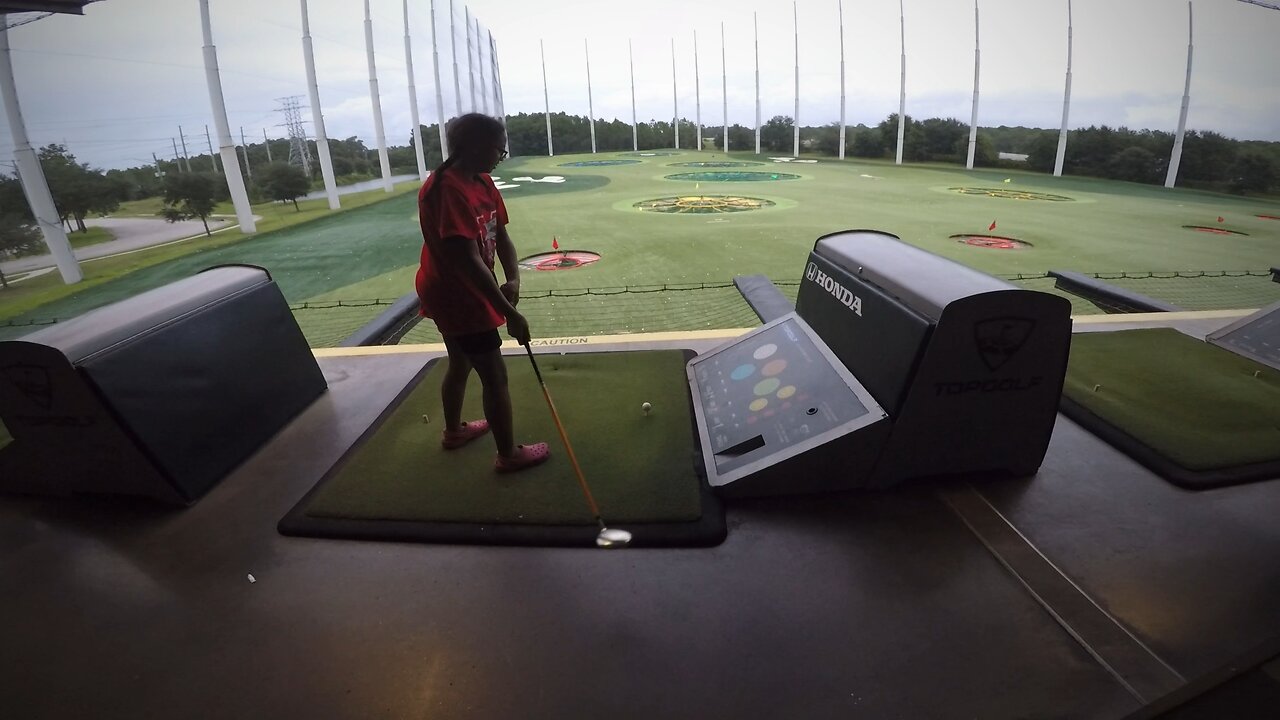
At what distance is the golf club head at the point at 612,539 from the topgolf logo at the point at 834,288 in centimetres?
154

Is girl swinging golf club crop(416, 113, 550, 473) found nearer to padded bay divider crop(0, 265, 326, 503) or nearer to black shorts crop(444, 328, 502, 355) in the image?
black shorts crop(444, 328, 502, 355)

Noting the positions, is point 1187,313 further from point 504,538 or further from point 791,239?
point 504,538

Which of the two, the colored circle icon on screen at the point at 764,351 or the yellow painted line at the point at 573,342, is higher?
the colored circle icon on screen at the point at 764,351

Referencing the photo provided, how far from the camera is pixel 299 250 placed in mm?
9812

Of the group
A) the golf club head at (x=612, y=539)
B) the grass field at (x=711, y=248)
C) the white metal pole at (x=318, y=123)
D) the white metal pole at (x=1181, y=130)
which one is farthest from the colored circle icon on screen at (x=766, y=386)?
the white metal pole at (x=1181, y=130)

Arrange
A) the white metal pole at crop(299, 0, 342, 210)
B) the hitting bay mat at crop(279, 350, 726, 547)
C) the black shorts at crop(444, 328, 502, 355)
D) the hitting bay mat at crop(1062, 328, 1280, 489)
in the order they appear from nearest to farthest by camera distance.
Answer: the hitting bay mat at crop(279, 350, 726, 547), the black shorts at crop(444, 328, 502, 355), the hitting bay mat at crop(1062, 328, 1280, 489), the white metal pole at crop(299, 0, 342, 210)

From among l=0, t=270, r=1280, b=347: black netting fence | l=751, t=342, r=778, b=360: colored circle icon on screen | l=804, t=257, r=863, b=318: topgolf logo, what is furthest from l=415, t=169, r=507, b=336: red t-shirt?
l=0, t=270, r=1280, b=347: black netting fence

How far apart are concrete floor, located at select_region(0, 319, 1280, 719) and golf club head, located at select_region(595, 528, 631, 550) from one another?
0.04m

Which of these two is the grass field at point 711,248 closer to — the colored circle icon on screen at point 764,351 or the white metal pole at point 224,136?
the white metal pole at point 224,136

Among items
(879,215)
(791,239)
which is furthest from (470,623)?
(879,215)

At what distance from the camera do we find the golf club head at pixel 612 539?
227 cm

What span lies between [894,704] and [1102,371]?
311 cm

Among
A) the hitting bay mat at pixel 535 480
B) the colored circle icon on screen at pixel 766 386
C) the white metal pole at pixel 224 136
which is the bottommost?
the hitting bay mat at pixel 535 480

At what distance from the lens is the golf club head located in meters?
2.27
